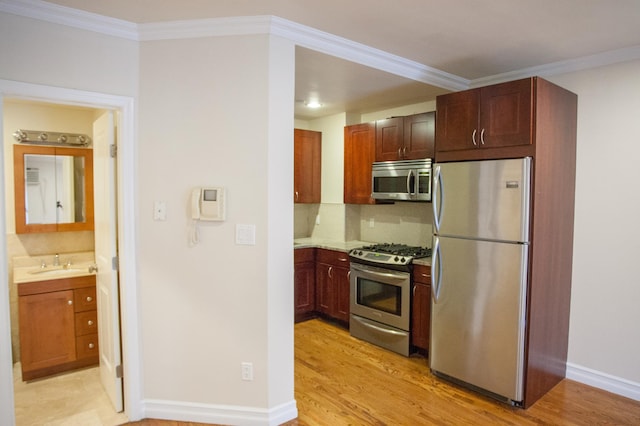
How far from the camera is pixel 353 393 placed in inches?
119

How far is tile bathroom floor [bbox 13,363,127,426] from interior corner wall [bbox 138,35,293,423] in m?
0.44

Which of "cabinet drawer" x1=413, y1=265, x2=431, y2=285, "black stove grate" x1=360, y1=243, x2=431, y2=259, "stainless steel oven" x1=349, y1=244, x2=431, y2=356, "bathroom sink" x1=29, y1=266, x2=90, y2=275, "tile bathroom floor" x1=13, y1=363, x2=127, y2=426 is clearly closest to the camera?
"tile bathroom floor" x1=13, y1=363, x2=127, y2=426

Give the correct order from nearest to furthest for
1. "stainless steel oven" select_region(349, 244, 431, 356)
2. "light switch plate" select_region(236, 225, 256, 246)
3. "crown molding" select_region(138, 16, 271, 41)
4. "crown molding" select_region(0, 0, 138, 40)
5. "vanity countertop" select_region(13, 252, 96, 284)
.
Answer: "crown molding" select_region(0, 0, 138, 40) < "crown molding" select_region(138, 16, 271, 41) < "light switch plate" select_region(236, 225, 256, 246) < "vanity countertop" select_region(13, 252, 96, 284) < "stainless steel oven" select_region(349, 244, 431, 356)

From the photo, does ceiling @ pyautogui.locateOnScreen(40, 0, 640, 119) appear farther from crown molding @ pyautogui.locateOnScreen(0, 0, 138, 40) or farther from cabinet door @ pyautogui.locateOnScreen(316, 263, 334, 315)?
cabinet door @ pyautogui.locateOnScreen(316, 263, 334, 315)

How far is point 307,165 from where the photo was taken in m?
5.04

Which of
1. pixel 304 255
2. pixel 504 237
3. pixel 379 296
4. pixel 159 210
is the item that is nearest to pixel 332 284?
pixel 304 255

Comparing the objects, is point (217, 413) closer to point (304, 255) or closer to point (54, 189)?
point (304, 255)

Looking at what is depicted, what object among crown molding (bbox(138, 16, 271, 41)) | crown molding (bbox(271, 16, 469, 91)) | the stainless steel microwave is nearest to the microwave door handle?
the stainless steel microwave

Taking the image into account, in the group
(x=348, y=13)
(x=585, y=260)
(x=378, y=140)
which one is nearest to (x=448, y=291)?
(x=585, y=260)

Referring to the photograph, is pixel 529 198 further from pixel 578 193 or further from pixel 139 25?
pixel 139 25

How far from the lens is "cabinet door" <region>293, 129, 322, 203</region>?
16.1 feet

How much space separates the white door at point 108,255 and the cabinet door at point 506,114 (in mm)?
2656

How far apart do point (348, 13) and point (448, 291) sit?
2172 mm

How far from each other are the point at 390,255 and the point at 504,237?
126cm
